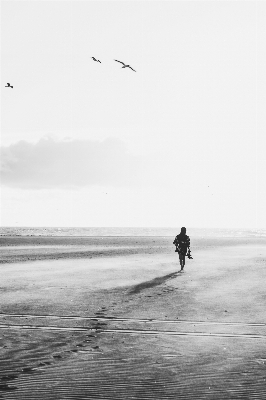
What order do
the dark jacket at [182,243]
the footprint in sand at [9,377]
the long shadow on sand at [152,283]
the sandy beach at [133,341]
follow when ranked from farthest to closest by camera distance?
the dark jacket at [182,243], the long shadow on sand at [152,283], the footprint in sand at [9,377], the sandy beach at [133,341]

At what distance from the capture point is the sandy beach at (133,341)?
6.50 meters

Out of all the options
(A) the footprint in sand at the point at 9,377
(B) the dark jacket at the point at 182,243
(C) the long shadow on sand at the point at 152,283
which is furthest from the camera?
(B) the dark jacket at the point at 182,243

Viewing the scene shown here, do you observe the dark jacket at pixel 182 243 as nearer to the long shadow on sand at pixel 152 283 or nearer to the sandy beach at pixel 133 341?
the long shadow on sand at pixel 152 283

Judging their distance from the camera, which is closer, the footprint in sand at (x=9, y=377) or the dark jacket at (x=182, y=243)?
the footprint in sand at (x=9, y=377)

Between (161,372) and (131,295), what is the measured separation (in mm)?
8032

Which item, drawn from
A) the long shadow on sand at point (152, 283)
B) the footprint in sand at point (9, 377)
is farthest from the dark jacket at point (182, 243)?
the footprint in sand at point (9, 377)

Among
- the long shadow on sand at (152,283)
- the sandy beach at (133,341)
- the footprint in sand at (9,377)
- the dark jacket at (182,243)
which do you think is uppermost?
the dark jacket at (182,243)

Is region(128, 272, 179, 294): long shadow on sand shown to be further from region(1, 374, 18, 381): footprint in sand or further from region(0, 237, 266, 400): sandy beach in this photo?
region(1, 374, 18, 381): footprint in sand

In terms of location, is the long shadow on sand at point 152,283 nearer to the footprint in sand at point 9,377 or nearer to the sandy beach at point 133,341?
the sandy beach at point 133,341

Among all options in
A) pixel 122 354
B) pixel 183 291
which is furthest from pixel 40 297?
pixel 122 354

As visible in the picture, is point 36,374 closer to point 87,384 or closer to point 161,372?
point 87,384

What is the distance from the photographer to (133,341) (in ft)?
29.9

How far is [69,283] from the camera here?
18.7 meters

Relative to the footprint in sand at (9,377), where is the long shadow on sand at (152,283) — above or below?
below
